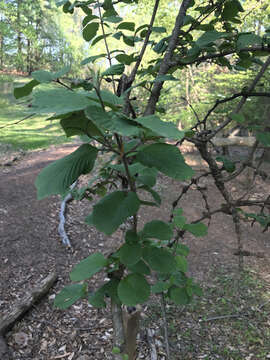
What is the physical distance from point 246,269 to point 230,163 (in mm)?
2996

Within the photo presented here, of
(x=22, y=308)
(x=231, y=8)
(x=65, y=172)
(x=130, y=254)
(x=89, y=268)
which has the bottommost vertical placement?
(x=22, y=308)

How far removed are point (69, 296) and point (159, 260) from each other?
38 centimetres

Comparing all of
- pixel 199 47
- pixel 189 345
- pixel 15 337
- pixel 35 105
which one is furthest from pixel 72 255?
pixel 35 105

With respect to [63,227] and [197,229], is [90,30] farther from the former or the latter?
[63,227]

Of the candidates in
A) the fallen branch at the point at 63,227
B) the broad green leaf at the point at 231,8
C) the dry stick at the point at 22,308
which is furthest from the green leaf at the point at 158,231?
the fallen branch at the point at 63,227

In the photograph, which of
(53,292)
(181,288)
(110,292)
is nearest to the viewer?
(110,292)

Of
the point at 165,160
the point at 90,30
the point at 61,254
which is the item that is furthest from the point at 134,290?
the point at 61,254

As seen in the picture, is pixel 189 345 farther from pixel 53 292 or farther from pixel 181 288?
pixel 53 292

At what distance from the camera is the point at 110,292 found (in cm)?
80

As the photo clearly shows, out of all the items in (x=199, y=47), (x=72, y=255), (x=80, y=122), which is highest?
(x=199, y=47)

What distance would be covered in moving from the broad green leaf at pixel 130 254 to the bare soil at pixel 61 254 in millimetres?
392

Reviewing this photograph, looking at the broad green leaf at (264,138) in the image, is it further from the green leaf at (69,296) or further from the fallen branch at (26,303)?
the fallen branch at (26,303)

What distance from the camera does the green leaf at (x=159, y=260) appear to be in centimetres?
70

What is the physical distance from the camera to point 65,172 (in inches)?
20.2
